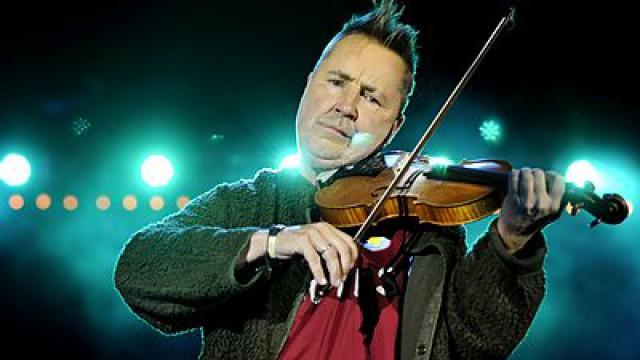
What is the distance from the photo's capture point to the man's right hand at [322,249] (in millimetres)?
1515

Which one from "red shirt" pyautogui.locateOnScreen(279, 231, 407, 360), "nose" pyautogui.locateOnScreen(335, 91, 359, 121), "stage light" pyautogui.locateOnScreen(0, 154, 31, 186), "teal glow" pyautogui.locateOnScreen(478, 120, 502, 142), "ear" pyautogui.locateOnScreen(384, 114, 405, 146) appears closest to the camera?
"red shirt" pyautogui.locateOnScreen(279, 231, 407, 360)

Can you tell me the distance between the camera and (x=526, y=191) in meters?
1.69

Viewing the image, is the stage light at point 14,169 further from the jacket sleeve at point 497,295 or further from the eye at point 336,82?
the jacket sleeve at point 497,295

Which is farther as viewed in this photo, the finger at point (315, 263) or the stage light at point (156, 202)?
the stage light at point (156, 202)

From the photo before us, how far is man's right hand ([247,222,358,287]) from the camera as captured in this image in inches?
59.6

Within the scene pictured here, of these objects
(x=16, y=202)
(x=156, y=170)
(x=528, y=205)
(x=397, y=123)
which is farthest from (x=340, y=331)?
(x=16, y=202)

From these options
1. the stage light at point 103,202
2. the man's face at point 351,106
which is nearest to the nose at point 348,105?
the man's face at point 351,106

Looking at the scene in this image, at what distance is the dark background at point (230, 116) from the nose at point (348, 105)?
8.79ft

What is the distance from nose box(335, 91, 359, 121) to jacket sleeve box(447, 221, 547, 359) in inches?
24.0

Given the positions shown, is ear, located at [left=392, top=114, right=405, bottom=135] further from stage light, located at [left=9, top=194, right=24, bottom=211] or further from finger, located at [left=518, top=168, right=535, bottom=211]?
stage light, located at [left=9, top=194, right=24, bottom=211]

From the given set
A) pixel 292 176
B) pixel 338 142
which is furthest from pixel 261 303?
pixel 338 142

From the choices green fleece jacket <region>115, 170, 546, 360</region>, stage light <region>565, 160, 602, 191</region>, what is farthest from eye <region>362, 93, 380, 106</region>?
stage light <region>565, 160, 602, 191</region>

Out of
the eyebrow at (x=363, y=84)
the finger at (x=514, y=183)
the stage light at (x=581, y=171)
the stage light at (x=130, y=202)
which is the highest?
the stage light at (x=130, y=202)

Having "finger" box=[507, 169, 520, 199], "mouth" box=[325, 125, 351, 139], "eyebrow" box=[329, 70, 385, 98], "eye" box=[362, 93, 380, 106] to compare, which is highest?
"eyebrow" box=[329, 70, 385, 98]
